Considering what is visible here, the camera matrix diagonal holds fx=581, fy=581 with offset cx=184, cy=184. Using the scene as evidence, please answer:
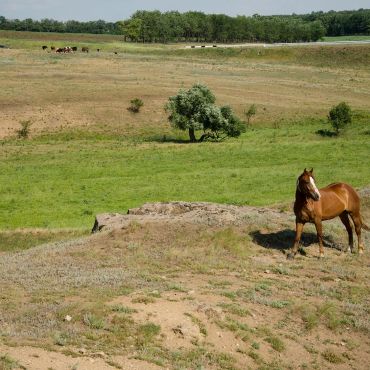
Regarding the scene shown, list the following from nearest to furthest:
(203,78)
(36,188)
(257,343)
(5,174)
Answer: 1. (257,343)
2. (36,188)
3. (5,174)
4. (203,78)

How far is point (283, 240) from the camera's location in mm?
20109

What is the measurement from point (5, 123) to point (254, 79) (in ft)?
173

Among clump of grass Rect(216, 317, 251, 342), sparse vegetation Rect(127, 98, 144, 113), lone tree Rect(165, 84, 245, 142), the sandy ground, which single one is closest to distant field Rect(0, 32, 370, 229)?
the sandy ground

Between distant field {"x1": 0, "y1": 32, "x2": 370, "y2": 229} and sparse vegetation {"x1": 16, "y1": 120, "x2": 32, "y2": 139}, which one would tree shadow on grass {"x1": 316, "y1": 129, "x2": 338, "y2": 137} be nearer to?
distant field {"x1": 0, "y1": 32, "x2": 370, "y2": 229}

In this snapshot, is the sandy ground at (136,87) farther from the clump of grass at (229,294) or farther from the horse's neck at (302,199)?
the clump of grass at (229,294)

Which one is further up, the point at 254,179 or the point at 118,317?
the point at 118,317

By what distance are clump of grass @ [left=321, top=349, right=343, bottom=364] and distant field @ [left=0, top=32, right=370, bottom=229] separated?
2286cm

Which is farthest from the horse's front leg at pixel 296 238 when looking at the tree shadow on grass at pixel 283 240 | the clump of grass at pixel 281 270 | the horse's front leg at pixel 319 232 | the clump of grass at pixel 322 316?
the clump of grass at pixel 322 316

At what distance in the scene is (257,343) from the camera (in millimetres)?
12898

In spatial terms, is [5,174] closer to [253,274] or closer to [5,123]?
[5,123]

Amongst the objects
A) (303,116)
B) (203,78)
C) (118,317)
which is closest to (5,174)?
(118,317)

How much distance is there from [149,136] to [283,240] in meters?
51.1

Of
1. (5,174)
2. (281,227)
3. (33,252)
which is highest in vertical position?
(281,227)

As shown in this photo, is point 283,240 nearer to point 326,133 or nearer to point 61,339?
point 61,339
